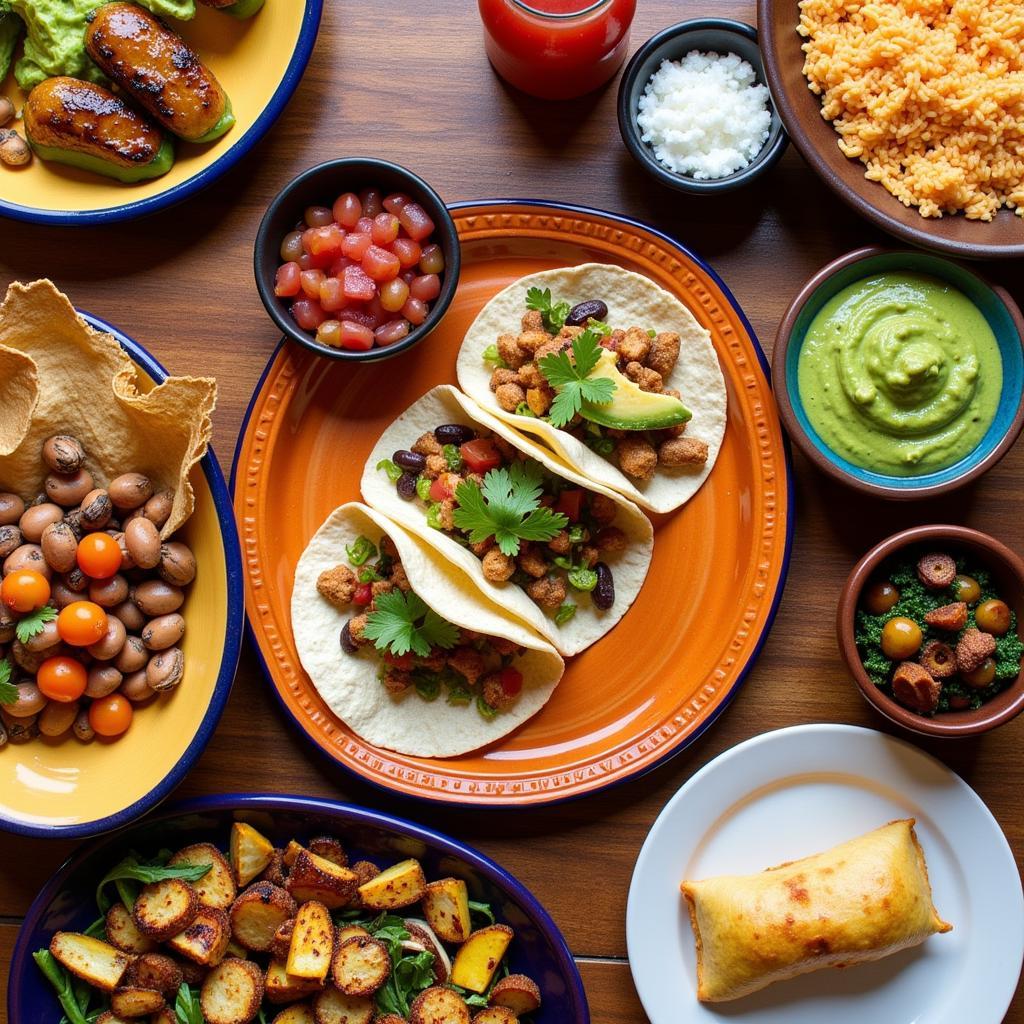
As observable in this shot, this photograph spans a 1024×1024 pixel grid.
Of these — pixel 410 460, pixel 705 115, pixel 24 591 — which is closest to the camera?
pixel 24 591

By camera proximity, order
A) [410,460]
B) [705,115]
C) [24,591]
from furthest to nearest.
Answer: [410,460] → [705,115] → [24,591]

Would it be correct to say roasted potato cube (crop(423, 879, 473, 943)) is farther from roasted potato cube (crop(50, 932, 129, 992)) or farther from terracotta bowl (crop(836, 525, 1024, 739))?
terracotta bowl (crop(836, 525, 1024, 739))

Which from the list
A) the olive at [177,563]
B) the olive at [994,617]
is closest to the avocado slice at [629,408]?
the olive at [994,617]

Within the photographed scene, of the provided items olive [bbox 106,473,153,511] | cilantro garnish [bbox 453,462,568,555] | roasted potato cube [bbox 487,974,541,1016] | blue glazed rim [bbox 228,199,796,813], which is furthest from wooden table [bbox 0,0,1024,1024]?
cilantro garnish [bbox 453,462,568,555]

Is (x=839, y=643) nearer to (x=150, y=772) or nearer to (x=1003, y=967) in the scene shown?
(x=1003, y=967)

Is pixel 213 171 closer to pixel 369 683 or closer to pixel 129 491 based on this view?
pixel 129 491

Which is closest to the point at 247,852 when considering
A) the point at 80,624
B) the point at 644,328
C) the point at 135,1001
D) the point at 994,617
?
the point at 135,1001

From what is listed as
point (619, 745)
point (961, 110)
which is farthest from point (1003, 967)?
point (961, 110)
